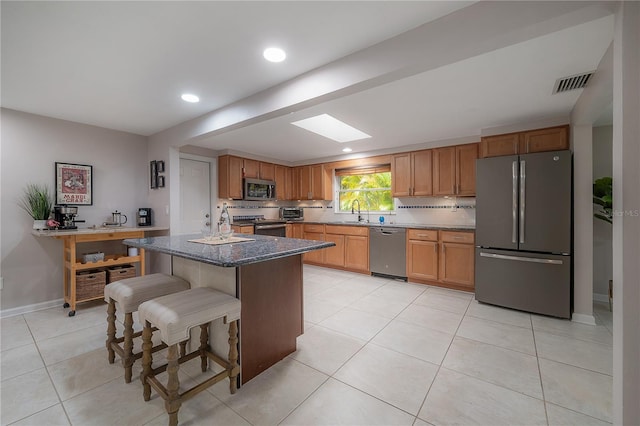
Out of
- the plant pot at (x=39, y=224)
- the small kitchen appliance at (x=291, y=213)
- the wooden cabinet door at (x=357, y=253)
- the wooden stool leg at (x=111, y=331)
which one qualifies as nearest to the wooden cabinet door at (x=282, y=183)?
the small kitchen appliance at (x=291, y=213)

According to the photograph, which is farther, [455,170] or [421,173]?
[421,173]

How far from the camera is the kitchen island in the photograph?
68.9 inches

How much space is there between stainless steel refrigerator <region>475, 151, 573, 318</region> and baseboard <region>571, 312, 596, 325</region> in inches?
3.2

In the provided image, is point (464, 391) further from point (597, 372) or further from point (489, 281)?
point (489, 281)

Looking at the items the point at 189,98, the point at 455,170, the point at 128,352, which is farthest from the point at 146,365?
the point at 455,170

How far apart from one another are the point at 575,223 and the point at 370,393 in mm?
2801

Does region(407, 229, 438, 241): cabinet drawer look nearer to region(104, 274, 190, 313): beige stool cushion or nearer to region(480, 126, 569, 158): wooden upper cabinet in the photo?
region(480, 126, 569, 158): wooden upper cabinet

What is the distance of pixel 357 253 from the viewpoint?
4703 mm

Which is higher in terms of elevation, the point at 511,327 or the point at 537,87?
the point at 537,87

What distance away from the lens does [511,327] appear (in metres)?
2.64

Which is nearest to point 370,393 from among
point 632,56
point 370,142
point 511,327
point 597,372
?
point 597,372

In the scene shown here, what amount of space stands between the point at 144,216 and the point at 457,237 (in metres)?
4.55

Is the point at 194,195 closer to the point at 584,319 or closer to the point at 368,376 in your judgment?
the point at 368,376

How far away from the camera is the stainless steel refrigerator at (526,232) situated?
277 centimetres
